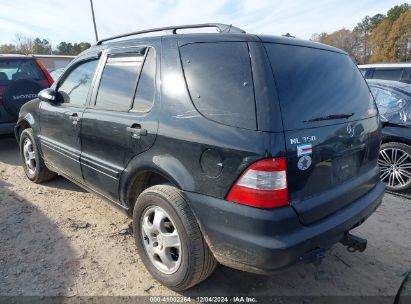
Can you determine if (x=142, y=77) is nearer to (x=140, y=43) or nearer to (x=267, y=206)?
(x=140, y=43)

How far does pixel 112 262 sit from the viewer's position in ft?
9.83

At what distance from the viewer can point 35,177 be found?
470 centimetres

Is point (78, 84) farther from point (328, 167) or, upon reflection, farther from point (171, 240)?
point (328, 167)

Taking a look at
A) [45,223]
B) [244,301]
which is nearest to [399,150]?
[244,301]

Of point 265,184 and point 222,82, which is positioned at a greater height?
point 222,82

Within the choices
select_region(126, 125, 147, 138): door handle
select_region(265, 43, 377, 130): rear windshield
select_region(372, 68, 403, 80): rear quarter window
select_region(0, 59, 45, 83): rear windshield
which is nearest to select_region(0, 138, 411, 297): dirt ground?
select_region(126, 125, 147, 138): door handle

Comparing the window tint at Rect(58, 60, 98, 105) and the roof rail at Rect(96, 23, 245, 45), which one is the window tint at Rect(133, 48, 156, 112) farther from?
the window tint at Rect(58, 60, 98, 105)

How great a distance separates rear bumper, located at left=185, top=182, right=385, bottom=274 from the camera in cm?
198

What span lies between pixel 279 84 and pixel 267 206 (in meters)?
0.75

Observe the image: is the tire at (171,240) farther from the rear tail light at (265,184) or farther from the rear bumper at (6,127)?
the rear bumper at (6,127)

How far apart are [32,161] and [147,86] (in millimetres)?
2955

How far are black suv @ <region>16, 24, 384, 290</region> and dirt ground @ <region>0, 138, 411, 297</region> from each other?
1.17ft

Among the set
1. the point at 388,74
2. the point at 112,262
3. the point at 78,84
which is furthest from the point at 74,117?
the point at 388,74

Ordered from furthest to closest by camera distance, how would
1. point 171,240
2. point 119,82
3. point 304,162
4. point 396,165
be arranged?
1. point 396,165
2. point 119,82
3. point 171,240
4. point 304,162
